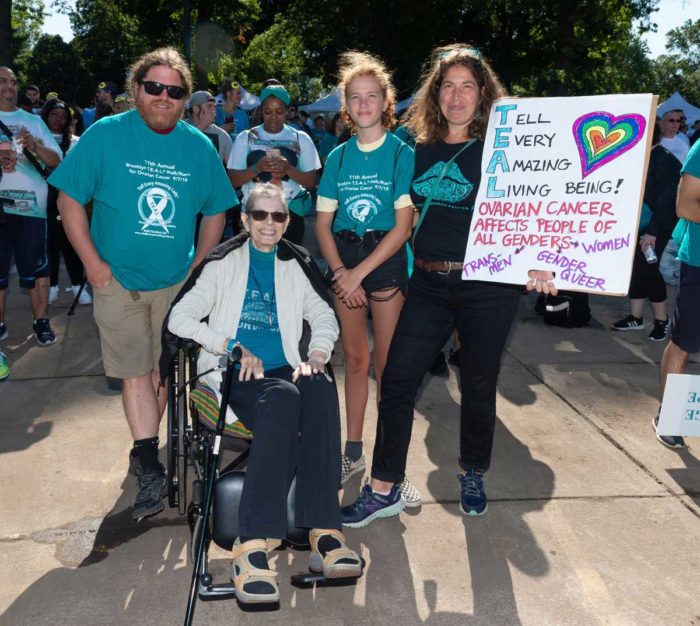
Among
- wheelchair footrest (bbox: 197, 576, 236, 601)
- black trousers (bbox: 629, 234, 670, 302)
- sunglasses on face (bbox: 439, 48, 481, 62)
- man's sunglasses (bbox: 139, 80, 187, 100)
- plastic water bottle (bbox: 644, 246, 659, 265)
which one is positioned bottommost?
wheelchair footrest (bbox: 197, 576, 236, 601)

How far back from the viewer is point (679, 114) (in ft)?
29.2

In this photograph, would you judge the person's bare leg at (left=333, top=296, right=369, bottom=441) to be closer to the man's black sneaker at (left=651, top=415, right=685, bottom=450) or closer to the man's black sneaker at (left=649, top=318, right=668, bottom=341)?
the man's black sneaker at (left=651, top=415, right=685, bottom=450)

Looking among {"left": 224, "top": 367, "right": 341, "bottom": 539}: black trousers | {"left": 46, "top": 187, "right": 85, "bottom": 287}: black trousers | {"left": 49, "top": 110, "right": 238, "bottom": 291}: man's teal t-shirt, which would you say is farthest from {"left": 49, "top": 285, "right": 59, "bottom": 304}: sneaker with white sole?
{"left": 224, "top": 367, "right": 341, "bottom": 539}: black trousers

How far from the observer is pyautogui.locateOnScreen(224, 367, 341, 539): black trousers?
2.80 m

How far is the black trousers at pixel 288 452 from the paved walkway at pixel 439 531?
38cm

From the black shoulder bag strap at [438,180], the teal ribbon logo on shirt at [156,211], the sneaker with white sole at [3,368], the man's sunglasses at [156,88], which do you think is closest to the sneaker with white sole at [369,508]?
the black shoulder bag strap at [438,180]

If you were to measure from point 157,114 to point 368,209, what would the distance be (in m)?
1.08

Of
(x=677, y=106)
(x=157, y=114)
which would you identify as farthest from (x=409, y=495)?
(x=677, y=106)

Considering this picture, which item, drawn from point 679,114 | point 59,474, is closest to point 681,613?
point 59,474

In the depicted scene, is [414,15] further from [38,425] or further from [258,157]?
[38,425]

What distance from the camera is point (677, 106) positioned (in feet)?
55.2

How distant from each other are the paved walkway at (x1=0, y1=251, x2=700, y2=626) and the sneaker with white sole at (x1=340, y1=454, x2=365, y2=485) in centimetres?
9

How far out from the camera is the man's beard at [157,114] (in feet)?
11.2

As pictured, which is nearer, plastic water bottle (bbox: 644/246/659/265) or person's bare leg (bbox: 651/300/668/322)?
plastic water bottle (bbox: 644/246/659/265)
